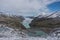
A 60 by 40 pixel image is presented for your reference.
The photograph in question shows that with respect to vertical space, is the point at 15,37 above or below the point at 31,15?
below

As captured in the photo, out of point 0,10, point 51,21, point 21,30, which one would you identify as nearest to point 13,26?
point 21,30

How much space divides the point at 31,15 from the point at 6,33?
1.95 ft

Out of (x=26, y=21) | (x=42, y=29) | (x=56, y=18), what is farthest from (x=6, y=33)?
(x=56, y=18)

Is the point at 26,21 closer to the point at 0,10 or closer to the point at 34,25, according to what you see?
the point at 34,25

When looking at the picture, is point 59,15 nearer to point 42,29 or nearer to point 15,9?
point 42,29

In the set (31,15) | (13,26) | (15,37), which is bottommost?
(15,37)

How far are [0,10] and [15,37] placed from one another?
1.96 feet

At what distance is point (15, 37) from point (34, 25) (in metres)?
0.43

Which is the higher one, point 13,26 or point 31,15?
point 31,15

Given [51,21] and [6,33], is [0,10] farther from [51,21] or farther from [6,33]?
[51,21]

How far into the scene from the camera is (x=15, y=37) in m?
3.43

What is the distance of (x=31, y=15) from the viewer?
11.4ft

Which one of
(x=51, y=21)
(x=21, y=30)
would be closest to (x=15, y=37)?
(x=21, y=30)

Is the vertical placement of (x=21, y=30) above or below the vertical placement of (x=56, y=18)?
below
